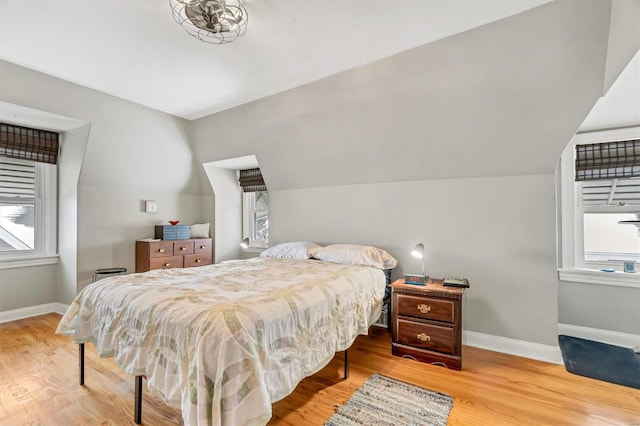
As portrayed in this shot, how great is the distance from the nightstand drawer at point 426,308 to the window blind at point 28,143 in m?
4.42

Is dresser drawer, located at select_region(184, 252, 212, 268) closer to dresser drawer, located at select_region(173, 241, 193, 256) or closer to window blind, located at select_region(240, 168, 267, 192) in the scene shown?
dresser drawer, located at select_region(173, 241, 193, 256)

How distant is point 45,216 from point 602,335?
20.7 feet

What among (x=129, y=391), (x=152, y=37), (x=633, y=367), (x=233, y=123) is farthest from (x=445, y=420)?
(x=233, y=123)

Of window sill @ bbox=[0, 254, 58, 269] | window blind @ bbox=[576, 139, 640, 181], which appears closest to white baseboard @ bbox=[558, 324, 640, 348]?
window blind @ bbox=[576, 139, 640, 181]

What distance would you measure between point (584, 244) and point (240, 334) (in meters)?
3.50

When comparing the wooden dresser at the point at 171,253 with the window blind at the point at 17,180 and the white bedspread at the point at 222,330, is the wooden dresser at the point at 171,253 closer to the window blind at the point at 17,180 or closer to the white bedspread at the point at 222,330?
the window blind at the point at 17,180

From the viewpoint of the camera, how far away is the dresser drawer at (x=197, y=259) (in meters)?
4.23

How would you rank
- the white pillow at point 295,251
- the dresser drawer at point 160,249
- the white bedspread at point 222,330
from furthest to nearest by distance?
1. the dresser drawer at point 160,249
2. the white pillow at point 295,251
3. the white bedspread at point 222,330

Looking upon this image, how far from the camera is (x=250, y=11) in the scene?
191cm

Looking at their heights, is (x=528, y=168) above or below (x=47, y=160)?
below

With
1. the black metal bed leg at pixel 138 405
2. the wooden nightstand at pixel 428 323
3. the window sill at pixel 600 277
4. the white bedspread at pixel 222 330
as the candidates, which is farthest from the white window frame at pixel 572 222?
the black metal bed leg at pixel 138 405

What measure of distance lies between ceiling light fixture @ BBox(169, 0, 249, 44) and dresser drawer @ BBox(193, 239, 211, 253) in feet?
9.81

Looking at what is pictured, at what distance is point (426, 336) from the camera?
2.37 meters

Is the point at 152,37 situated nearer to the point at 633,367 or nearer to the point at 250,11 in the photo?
the point at 250,11
